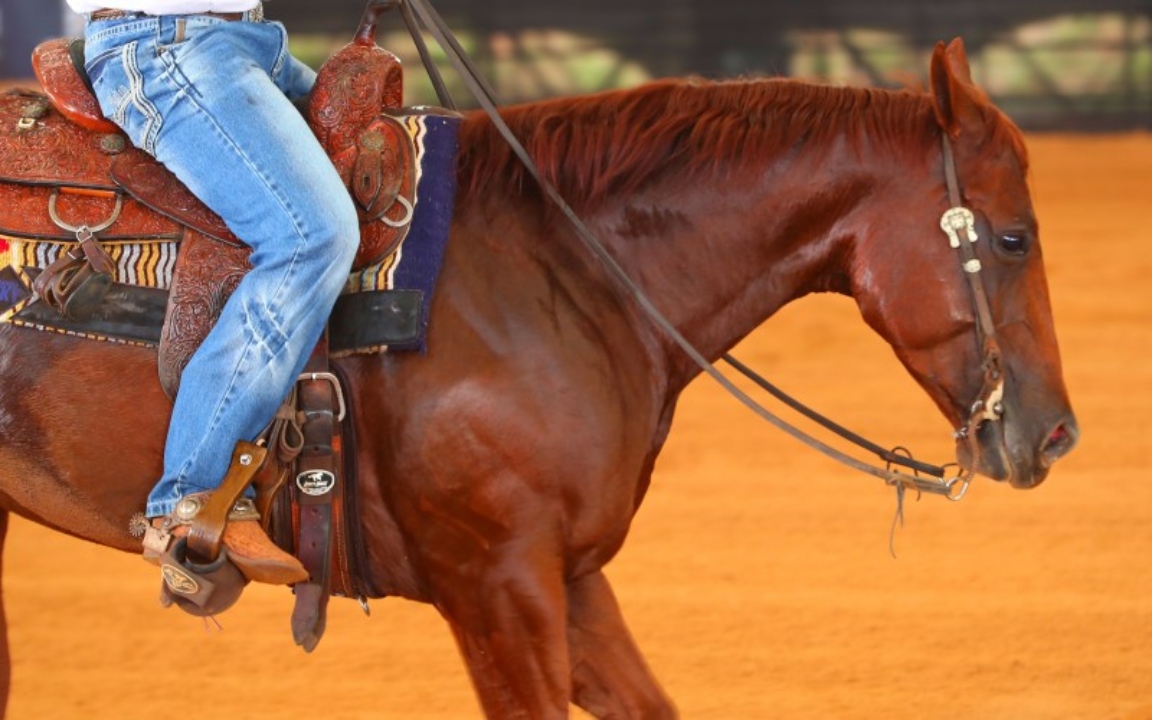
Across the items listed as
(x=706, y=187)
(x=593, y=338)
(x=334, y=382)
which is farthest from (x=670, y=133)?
(x=334, y=382)

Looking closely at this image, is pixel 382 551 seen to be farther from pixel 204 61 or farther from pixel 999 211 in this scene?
pixel 999 211

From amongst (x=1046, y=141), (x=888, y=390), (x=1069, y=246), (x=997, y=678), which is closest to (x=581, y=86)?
(x=1046, y=141)

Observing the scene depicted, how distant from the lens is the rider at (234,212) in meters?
3.05

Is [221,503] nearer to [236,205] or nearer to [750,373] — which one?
[236,205]

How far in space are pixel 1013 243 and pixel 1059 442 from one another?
1.39 feet

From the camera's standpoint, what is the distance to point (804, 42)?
43.0ft

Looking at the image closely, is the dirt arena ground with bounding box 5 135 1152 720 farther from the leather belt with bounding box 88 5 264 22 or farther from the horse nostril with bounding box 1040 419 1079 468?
the leather belt with bounding box 88 5 264 22

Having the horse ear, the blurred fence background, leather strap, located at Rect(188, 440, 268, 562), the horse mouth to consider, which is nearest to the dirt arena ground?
the horse mouth

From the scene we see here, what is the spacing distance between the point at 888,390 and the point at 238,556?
5.06 m

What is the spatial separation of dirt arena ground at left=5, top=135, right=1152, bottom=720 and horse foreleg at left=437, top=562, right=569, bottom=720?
1.36 m

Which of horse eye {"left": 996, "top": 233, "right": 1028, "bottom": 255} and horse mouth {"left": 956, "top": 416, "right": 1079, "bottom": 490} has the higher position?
horse eye {"left": 996, "top": 233, "right": 1028, "bottom": 255}

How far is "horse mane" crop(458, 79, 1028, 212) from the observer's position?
3.29 metres

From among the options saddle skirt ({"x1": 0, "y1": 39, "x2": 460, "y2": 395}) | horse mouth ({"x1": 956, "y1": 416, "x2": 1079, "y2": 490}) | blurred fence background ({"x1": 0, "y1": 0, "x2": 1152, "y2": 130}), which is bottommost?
blurred fence background ({"x1": 0, "y1": 0, "x2": 1152, "y2": 130})

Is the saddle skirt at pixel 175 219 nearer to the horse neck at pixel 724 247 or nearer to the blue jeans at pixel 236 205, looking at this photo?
the blue jeans at pixel 236 205
